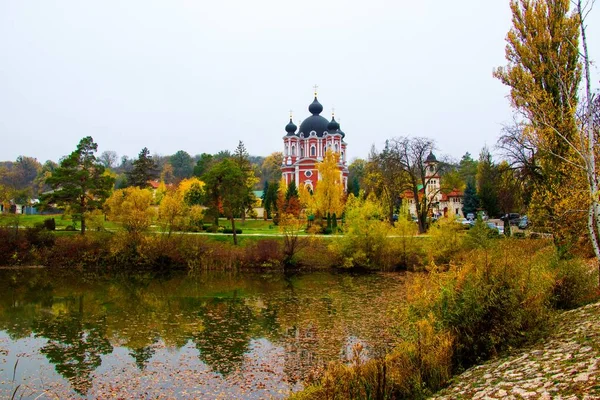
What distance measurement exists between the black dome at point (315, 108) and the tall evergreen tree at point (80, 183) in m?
35.6

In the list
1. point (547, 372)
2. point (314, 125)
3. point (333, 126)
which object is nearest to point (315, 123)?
point (314, 125)

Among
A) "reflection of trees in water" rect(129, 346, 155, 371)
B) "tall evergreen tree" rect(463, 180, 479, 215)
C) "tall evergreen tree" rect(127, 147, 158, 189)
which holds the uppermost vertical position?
"tall evergreen tree" rect(127, 147, 158, 189)

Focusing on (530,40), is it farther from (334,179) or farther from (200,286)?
(334,179)

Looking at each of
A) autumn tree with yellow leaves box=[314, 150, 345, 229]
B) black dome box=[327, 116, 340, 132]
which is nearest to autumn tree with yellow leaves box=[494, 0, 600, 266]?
autumn tree with yellow leaves box=[314, 150, 345, 229]

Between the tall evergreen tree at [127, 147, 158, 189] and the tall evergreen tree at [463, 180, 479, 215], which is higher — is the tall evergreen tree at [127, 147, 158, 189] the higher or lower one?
the higher one

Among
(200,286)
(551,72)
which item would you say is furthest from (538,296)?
(200,286)

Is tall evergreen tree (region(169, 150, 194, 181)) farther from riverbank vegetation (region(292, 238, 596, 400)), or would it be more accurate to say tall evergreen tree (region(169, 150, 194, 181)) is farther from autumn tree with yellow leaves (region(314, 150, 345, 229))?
riverbank vegetation (region(292, 238, 596, 400))

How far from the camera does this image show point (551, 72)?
16266mm

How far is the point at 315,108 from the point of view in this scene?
68062mm

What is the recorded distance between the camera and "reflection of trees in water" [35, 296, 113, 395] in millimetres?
11742

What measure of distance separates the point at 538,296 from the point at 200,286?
19243mm

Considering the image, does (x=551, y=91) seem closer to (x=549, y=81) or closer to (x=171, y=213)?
(x=549, y=81)

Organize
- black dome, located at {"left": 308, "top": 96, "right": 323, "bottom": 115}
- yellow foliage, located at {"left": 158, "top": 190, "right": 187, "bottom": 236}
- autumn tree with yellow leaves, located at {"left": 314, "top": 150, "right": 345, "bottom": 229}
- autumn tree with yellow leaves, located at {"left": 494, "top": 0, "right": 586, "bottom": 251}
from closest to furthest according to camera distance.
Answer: autumn tree with yellow leaves, located at {"left": 494, "top": 0, "right": 586, "bottom": 251} → yellow foliage, located at {"left": 158, "top": 190, "right": 187, "bottom": 236} → autumn tree with yellow leaves, located at {"left": 314, "top": 150, "right": 345, "bottom": 229} → black dome, located at {"left": 308, "top": 96, "right": 323, "bottom": 115}

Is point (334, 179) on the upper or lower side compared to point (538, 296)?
upper
